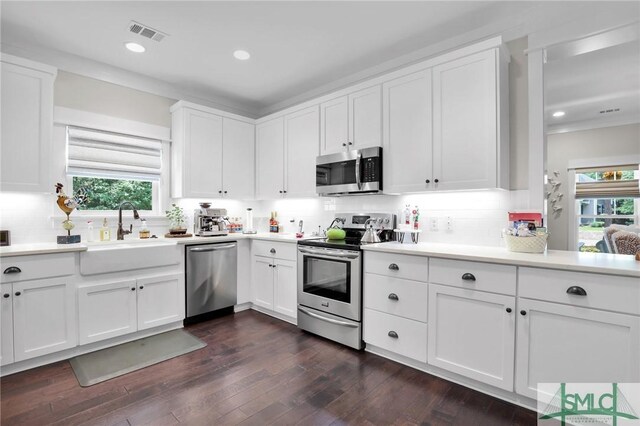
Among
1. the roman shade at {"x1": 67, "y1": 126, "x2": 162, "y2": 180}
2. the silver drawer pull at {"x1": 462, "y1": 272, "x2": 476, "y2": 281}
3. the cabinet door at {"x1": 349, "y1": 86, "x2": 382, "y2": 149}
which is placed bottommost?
the silver drawer pull at {"x1": 462, "y1": 272, "x2": 476, "y2": 281}

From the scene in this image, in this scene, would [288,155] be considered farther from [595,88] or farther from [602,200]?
[602,200]

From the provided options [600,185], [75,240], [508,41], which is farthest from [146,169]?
[600,185]

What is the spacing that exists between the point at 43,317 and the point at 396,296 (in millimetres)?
2703

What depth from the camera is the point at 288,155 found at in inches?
150

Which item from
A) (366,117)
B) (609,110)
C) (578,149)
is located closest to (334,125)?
(366,117)

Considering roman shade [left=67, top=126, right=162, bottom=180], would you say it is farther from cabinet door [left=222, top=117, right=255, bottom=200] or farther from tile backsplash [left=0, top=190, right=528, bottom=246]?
cabinet door [left=222, top=117, right=255, bottom=200]

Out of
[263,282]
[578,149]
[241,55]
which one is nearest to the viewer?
[241,55]

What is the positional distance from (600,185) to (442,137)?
13.6 feet

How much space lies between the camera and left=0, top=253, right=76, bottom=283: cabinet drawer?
7.32 feet

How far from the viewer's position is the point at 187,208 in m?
3.90

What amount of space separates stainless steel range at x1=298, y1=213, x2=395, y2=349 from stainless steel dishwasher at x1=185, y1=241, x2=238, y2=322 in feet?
3.06

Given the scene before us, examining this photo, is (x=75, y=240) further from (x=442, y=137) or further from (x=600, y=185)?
(x=600, y=185)

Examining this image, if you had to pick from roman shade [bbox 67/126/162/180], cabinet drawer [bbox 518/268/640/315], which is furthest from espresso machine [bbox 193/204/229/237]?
cabinet drawer [bbox 518/268/640/315]

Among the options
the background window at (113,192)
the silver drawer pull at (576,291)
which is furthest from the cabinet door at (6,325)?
the silver drawer pull at (576,291)
